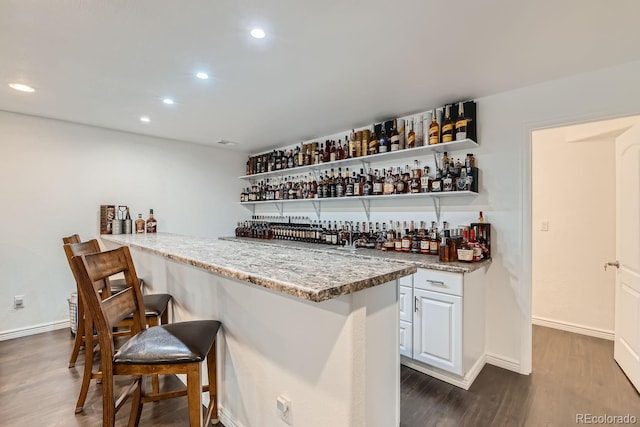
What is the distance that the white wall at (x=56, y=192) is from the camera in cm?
308

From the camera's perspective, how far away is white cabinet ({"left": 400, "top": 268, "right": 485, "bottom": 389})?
2158 mm

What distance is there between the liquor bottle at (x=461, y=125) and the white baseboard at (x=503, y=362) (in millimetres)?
1903

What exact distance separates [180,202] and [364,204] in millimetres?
2694

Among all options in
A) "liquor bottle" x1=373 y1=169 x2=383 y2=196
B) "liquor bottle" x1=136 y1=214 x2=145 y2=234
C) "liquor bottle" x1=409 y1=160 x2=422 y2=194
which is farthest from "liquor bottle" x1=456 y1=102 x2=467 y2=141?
"liquor bottle" x1=136 y1=214 x2=145 y2=234

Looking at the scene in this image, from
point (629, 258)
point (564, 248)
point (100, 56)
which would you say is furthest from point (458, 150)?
point (100, 56)

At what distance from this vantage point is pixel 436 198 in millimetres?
2879

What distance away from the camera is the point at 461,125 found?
2547 millimetres

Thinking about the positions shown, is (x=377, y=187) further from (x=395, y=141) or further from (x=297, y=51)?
(x=297, y=51)

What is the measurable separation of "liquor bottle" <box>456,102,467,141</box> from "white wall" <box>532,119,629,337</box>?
1.46m

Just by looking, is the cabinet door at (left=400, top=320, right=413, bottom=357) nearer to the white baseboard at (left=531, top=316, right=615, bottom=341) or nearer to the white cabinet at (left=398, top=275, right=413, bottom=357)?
the white cabinet at (left=398, top=275, right=413, bottom=357)

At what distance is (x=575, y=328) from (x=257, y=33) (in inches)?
165

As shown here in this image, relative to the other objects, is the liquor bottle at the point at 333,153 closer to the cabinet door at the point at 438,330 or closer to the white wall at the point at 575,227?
the cabinet door at the point at 438,330

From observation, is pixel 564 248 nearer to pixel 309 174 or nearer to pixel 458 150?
pixel 458 150

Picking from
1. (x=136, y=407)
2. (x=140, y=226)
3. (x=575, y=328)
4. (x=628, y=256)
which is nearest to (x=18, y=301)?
(x=140, y=226)
